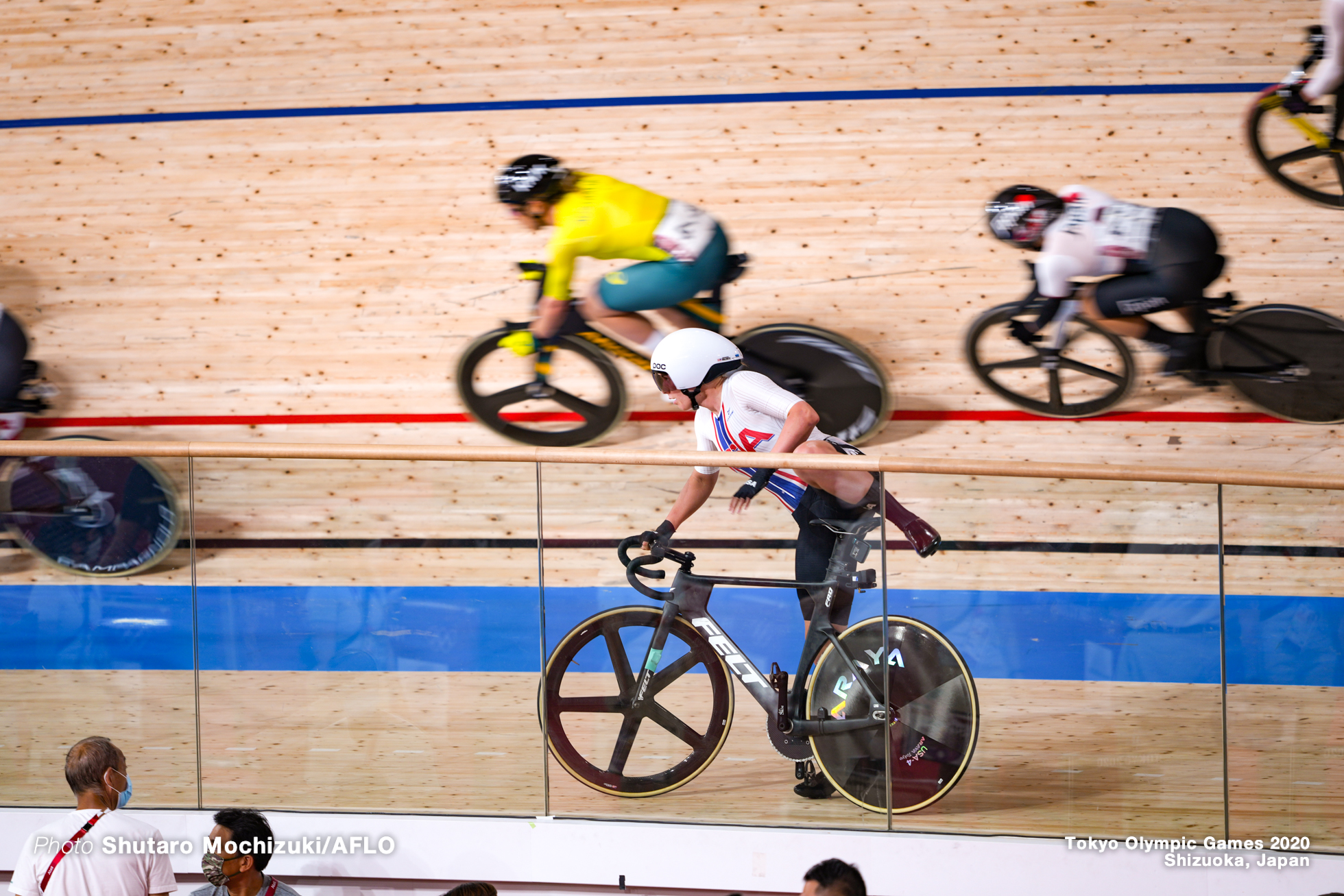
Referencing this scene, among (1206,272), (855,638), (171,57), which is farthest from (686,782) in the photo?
(171,57)

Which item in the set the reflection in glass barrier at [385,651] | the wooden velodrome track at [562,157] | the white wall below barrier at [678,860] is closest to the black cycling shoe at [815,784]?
the white wall below barrier at [678,860]

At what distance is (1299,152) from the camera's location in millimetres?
4254

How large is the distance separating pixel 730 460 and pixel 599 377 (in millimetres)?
1986

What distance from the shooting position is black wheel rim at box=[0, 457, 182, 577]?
115 inches

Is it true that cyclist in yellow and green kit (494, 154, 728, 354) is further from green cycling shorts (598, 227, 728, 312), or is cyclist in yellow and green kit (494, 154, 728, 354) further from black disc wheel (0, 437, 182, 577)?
black disc wheel (0, 437, 182, 577)

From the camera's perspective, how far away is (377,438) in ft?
15.3

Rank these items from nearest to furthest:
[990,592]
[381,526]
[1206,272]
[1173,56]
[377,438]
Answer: [990,592] → [381,526] → [1206,272] → [1173,56] → [377,438]

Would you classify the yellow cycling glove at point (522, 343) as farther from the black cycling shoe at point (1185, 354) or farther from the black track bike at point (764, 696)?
the black cycling shoe at point (1185, 354)

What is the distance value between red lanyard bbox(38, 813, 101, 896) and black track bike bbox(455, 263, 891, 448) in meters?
2.49

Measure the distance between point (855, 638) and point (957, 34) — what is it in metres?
2.99

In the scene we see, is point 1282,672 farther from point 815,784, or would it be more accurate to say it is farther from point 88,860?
point 88,860

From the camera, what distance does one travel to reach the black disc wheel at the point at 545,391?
4488 millimetres

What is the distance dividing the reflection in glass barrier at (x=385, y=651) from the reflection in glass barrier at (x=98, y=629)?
9 cm

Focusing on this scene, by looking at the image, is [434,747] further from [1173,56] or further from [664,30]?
[1173,56]
